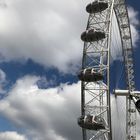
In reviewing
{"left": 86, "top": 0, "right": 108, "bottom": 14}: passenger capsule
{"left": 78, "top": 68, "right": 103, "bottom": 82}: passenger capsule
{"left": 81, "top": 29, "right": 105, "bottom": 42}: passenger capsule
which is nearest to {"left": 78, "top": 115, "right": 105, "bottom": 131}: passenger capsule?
{"left": 78, "top": 68, "right": 103, "bottom": 82}: passenger capsule

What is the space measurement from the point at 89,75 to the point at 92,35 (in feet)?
14.6

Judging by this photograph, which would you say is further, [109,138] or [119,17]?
[119,17]

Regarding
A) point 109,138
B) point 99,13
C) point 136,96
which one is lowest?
point 109,138

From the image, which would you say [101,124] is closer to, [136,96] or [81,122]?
[81,122]

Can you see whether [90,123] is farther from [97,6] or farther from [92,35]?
[97,6]

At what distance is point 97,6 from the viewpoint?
51219mm

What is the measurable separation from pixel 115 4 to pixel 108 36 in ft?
23.0

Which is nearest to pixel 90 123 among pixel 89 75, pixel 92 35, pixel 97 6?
pixel 89 75

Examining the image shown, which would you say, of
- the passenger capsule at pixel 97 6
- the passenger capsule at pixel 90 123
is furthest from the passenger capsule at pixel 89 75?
the passenger capsule at pixel 97 6

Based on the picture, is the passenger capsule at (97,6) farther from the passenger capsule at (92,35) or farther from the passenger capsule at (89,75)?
the passenger capsule at (89,75)

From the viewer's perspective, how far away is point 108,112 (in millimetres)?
45625

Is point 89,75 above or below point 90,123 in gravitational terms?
above

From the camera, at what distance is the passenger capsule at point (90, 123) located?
4522 centimetres

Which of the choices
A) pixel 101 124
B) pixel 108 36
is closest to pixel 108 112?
pixel 101 124
